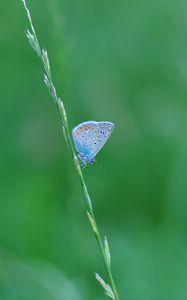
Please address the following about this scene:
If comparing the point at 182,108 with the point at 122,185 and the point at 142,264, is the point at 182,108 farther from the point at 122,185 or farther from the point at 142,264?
the point at 142,264

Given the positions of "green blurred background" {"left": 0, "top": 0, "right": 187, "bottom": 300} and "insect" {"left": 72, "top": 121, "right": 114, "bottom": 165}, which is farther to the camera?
"green blurred background" {"left": 0, "top": 0, "right": 187, "bottom": 300}

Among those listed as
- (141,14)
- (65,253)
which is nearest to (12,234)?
(65,253)

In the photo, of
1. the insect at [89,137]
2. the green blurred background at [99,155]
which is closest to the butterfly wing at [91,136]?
the insect at [89,137]

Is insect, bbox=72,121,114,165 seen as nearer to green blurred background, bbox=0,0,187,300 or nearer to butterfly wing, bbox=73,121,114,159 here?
butterfly wing, bbox=73,121,114,159

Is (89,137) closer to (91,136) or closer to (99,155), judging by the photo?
(91,136)

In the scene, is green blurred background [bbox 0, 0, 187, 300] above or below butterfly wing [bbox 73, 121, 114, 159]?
below

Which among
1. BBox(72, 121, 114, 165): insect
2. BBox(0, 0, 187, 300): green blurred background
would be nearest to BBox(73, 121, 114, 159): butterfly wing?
BBox(72, 121, 114, 165): insect
